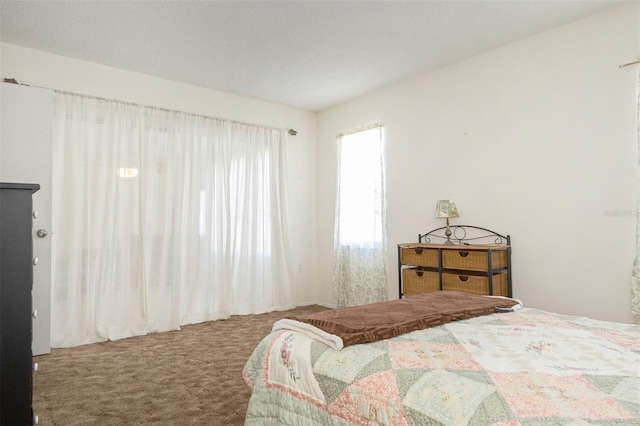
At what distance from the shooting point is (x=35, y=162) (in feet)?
10.8

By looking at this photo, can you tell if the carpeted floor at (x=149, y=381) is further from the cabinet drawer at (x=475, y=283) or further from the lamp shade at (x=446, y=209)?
the lamp shade at (x=446, y=209)

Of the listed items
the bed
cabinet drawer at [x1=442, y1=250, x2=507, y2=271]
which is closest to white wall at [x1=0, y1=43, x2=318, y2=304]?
cabinet drawer at [x1=442, y1=250, x2=507, y2=271]

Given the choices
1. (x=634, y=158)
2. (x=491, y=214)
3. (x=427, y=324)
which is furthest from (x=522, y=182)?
(x=427, y=324)

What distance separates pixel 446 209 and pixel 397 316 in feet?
7.09

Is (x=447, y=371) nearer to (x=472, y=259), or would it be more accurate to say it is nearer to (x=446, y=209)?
(x=472, y=259)

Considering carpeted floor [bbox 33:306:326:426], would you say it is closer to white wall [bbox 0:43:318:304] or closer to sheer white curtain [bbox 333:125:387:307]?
sheer white curtain [bbox 333:125:387:307]

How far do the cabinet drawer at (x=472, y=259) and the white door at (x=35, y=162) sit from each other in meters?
3.35

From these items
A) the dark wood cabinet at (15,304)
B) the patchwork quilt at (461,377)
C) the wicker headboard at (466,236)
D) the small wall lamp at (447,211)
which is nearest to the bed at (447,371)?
Answer: the patchwork quilt at (461,377)

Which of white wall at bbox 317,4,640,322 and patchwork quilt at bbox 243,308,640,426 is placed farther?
white wall at bbox 317,4,640,322

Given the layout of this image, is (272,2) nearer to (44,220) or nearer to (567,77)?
(567,77)

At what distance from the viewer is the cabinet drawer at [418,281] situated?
3447mm

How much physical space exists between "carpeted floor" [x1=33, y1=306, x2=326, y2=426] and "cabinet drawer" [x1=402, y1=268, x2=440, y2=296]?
1483 millimetres

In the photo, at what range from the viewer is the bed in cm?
97

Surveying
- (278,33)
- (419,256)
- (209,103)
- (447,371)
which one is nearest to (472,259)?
(419,256)
